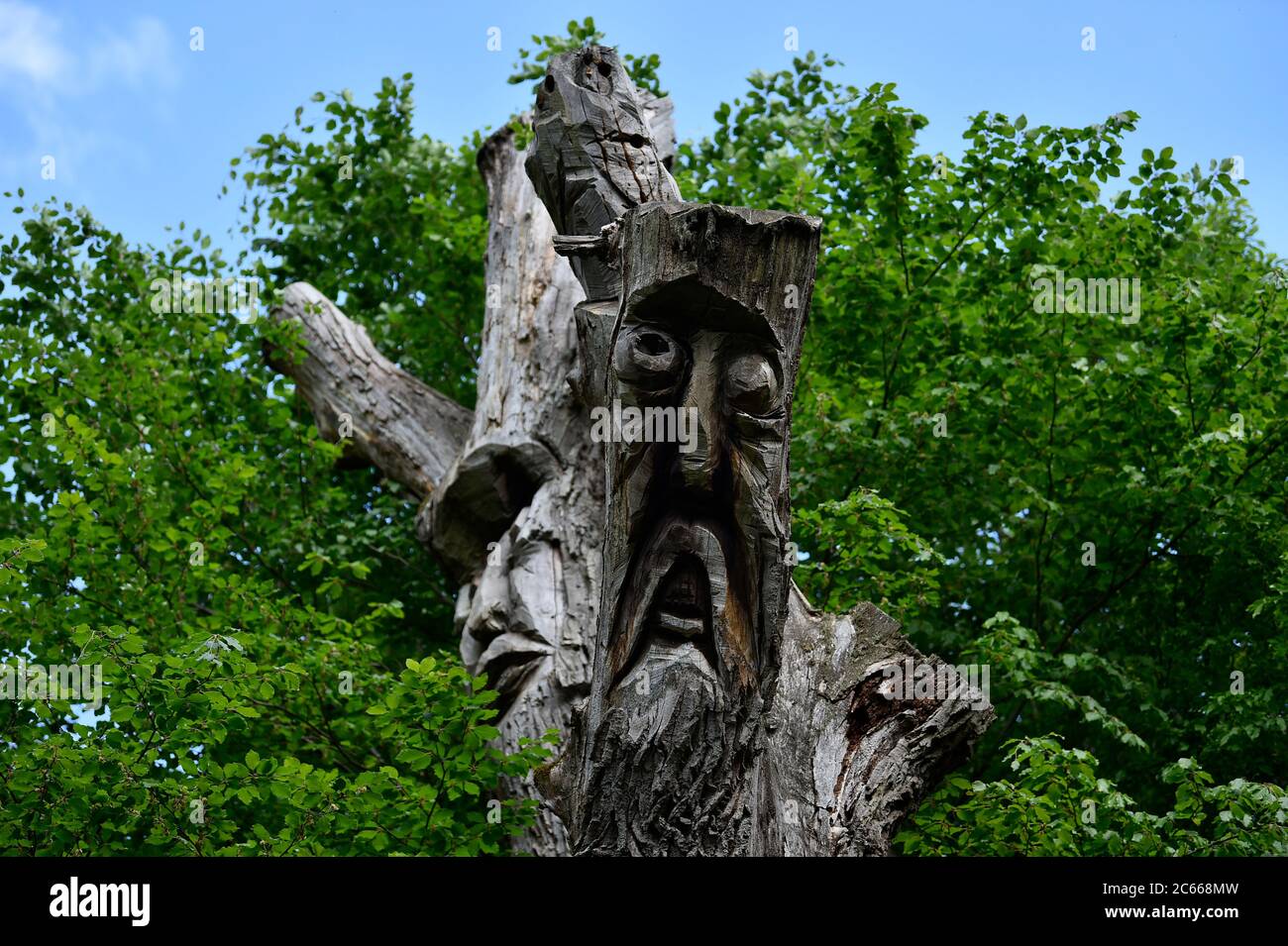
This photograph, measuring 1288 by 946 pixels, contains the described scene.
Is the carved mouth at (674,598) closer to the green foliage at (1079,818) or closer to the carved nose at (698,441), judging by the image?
the carved nose at (698,441)

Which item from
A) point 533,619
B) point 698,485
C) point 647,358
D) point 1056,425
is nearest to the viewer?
point 647,358

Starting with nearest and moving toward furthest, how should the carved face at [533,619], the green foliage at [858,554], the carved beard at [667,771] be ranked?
the carved beard at [667,771] < the carved face at [533,619] < the green foliage at [858,554]

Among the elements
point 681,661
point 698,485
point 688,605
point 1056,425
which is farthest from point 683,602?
point 1056,425

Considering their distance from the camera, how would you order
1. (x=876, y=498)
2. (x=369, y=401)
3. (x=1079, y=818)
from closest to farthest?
(x=1079, y=818), (x=876, y=498), (x=369, y=401)

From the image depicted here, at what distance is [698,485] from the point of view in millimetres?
5520

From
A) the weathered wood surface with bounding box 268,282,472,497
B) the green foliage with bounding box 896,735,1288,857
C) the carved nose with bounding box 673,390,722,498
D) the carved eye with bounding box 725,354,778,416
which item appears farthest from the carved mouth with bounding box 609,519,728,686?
the weathered wood surface with bounding box 268,282,472,497

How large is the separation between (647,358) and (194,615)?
628 centimetres

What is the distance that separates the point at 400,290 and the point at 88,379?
177 inches

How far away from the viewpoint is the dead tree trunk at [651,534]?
18.0 feet

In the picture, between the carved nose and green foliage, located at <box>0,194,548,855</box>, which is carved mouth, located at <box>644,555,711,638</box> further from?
green foliage, located at <box>0,194,548,855</box>

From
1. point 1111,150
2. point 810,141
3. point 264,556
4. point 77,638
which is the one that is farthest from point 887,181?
point 77,638

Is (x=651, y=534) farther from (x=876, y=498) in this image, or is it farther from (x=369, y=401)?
(x=369, y=401)

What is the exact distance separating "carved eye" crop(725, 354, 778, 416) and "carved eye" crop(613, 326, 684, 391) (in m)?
0.20

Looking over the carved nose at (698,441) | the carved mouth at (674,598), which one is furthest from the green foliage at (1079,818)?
the carved nose at (698,441)
